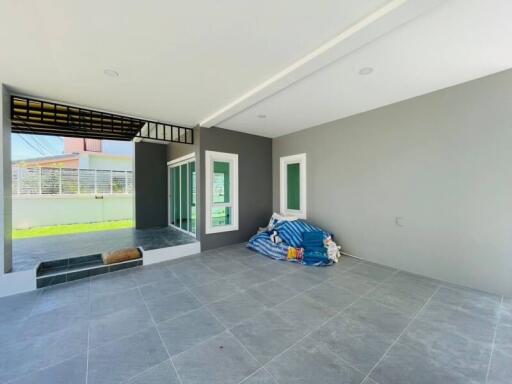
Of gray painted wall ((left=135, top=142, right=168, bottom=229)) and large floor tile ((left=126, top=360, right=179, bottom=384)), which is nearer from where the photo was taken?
large floor tile ((left=126, top=360, right=179, bottom=384))

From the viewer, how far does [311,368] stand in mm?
1529

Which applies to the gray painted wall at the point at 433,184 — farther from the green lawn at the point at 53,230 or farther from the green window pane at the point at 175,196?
the green lawn at the point at 53,230

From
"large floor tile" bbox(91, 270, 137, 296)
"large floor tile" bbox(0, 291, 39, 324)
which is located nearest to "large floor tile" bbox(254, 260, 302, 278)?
"large floor tile" bbox(91, 270, 137, 296)

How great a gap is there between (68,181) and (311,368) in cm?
937

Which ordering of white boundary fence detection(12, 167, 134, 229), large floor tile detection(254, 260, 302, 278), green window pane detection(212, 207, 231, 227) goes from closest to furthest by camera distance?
large floor tile detection(254, 260, 302, 278) → green window pane detection(212, 207, 231, 227) → white boundary fence detection(12, 167, 134, 229)

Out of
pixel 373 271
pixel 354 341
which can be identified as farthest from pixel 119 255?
pixel 373 271

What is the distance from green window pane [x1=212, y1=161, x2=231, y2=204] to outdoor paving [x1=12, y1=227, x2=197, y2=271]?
1.15m

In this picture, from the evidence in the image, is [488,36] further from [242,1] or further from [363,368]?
[363,368]

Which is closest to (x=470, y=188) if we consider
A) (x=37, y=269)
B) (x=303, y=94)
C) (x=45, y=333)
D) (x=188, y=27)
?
(x=303, y=94)

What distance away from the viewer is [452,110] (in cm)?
288

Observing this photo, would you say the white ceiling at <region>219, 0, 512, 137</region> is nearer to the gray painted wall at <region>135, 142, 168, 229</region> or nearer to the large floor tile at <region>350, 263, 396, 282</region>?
the large floor tile at <region>350, 263, 396, 282</region>

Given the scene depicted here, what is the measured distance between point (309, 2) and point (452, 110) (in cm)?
273

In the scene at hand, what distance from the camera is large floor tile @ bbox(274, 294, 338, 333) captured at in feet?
6.71

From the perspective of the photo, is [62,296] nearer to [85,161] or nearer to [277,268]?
[277,268]
